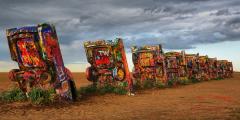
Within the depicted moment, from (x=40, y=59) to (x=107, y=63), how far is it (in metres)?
5.39

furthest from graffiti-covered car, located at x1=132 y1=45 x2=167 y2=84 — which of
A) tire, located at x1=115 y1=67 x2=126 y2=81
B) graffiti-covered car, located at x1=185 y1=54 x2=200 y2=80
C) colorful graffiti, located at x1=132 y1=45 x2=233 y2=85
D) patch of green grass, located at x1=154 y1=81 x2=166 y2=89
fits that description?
graffiti-covered car, located at x1=185 y1=54 x2=200 y2=80

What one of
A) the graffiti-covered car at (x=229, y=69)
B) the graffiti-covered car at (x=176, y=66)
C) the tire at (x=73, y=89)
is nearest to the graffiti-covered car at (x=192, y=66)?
the graffiti-covered car at (x=176, y=66)

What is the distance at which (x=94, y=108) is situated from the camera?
1422cm

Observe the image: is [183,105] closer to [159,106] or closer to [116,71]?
[159,106]

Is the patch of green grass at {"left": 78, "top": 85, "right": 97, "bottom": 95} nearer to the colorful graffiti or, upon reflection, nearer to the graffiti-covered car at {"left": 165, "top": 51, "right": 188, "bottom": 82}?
the colorful graffiti

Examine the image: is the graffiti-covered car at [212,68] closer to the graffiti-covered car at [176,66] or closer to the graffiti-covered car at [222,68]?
the graffiti-covered car at [222,68]

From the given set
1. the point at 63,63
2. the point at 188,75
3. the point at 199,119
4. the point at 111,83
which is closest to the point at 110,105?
the point at 63,63

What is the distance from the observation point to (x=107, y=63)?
20672 millimetres

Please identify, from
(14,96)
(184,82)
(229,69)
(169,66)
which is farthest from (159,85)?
(229,69)

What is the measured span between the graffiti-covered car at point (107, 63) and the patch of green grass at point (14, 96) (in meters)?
4.31

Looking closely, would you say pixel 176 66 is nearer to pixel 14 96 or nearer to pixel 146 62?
pixel 146 62

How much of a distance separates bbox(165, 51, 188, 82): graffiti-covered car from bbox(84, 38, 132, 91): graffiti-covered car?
9.28 m

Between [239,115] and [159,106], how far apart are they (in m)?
3.31

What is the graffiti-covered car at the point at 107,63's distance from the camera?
20.4m
